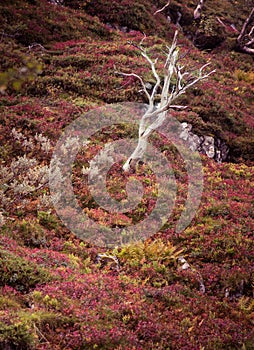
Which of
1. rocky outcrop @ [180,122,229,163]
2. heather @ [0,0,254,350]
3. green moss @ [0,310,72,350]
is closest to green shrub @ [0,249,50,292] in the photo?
heather @ [0,0,254,350]

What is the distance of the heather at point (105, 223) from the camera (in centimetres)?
798

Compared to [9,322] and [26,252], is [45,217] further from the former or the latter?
[9,322]

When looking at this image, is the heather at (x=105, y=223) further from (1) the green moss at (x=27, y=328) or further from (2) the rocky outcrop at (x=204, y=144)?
(2) the rocky outcrop at (x=204, y=144)

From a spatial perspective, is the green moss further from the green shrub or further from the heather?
the green shrub

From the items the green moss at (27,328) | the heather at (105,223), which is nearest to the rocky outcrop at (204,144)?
the heather at (105,223)

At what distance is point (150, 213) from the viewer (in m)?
14.0

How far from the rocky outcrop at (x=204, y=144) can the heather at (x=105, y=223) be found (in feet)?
1.81

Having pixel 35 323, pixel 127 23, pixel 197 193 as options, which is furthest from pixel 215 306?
pixel 127 23

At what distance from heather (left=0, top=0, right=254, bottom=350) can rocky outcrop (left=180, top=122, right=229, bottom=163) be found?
0.55 meters

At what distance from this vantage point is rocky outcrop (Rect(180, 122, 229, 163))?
21.0 meters

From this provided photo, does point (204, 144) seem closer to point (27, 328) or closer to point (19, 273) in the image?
point (19, 273)

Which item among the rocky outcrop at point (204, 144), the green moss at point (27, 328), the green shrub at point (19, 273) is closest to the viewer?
the green moss at point (27, 328)

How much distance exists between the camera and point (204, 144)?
70.1 feet

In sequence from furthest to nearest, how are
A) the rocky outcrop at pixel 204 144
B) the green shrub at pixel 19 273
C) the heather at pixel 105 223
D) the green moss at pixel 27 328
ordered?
the rocky outcrop at pixel 204 144 → the green shrub at pixel 19 273 → the heather at pixel 105 223 → the green moss at pixel 27 328
